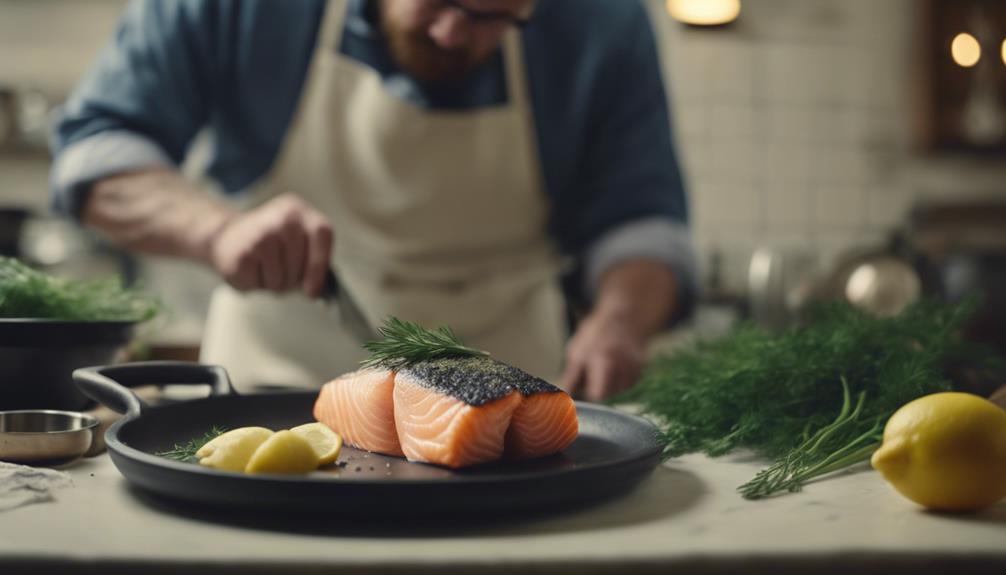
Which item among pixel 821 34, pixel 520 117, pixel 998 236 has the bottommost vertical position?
pixel 998 236

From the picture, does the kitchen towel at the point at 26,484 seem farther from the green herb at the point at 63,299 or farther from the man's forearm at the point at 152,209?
the man's forearm at the point at 152,209

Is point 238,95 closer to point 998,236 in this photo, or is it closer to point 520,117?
point 520,117

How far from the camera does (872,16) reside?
4109mm

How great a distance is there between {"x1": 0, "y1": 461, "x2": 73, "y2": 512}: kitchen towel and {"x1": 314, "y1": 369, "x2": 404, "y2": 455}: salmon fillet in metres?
0.24

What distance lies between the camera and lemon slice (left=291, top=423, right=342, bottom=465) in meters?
0.76

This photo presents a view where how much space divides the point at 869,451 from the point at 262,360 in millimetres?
1284

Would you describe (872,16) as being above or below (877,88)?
above

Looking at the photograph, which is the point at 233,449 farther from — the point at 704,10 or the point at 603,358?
the point at 704,10

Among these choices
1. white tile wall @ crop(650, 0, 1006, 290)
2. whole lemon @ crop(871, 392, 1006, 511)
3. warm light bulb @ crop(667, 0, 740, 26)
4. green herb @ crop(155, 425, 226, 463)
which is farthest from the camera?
white tile wall @ crop(650, 0, 1006, 290)

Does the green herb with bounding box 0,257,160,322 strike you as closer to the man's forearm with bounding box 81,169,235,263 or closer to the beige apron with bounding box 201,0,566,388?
the man's forearm with bounding box 81,169,235,263

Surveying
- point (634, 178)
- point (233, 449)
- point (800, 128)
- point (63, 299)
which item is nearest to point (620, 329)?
point (634, 178)

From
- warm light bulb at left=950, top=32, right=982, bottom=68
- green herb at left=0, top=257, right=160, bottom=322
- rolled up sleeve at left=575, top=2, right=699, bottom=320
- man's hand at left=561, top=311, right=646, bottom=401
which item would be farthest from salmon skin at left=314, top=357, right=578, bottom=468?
warm light bulb at left=950, top=32, right=982, bottom=68

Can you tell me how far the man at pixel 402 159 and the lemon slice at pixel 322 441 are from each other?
0.86 metres

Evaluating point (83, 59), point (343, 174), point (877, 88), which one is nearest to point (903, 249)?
point (343, 174)
